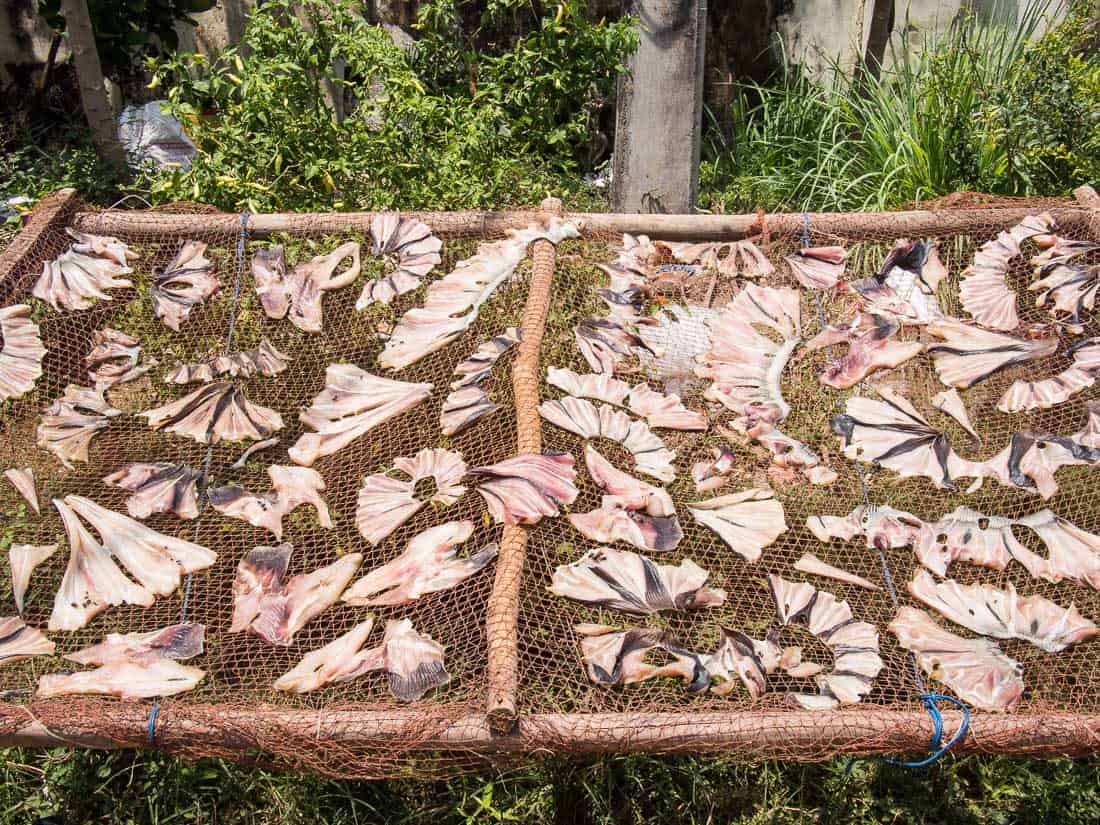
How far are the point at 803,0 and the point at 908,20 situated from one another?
486 millimetres

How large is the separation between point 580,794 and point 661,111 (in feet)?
6.26

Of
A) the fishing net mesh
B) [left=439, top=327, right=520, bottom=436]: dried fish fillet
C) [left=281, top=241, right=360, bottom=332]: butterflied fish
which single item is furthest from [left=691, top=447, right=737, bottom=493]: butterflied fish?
[left=281, top=241, right=360, bottom=332]: butterflied fish

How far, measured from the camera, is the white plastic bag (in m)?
3.87

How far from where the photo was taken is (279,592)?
159 centimetres

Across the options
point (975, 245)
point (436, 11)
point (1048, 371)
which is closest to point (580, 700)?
point (1048, 371)

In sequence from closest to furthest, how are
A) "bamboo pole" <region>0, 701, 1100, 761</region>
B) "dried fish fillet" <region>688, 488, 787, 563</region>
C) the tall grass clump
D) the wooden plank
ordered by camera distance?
"bamboo pole" <region>0, 701, 1100, 761</region>
"dried fish fillet" <region>688, 488, 787, 563</region>
the wooden plank
the tall grass clump

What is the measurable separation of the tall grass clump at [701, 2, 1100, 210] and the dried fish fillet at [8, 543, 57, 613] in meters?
2.66

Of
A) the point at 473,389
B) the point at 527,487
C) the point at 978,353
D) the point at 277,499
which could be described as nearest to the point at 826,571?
the point at 527,487

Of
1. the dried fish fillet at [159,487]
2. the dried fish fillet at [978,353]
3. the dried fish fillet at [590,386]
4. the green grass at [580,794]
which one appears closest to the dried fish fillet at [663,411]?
the dried fish fillet at [590,386]

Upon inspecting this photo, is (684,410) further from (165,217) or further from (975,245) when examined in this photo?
(165,217)

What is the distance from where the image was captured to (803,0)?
412 cm

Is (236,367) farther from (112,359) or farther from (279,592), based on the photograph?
(279,592)

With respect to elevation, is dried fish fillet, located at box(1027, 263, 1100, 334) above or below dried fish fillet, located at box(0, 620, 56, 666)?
above

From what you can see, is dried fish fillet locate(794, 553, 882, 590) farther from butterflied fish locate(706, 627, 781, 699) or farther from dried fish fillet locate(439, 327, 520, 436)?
dried fish fillet locate(439, 327, 520, 436)
